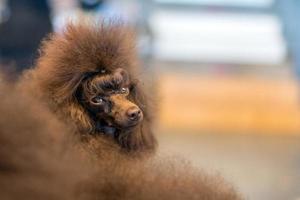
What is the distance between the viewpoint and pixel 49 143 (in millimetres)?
673

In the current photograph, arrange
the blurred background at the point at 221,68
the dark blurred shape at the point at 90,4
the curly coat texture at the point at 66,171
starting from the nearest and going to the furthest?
the curly coat texture at the point at 66,171
the dark blurred shape at the point at 90,4
the blurred background at the point at 221,68

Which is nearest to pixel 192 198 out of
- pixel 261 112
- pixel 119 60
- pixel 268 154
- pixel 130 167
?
pixel 130 167

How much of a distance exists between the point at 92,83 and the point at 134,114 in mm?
69

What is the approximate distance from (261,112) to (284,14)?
2.14 feet

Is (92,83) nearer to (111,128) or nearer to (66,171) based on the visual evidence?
(111,128)

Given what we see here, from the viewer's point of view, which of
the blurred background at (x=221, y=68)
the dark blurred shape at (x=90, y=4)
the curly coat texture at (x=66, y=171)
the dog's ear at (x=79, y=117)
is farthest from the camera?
the blurred background at (x=221, y=68)

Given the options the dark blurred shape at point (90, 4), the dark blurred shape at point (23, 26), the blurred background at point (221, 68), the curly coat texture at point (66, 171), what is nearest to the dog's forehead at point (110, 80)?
the curly coat texture at point (66, 171)

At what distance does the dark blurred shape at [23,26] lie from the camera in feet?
6.67

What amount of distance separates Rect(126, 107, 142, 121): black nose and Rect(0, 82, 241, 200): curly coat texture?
0.13m

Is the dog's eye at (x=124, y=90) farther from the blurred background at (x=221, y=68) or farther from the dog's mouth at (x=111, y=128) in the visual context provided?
the blurred background at (x=221, y=68)

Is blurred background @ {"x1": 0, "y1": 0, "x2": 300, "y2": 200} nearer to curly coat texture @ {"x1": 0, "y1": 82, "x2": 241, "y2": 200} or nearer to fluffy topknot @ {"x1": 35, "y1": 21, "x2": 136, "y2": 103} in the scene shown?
fluffy topknot @ {"x1": 35, "y1": 21, "x2": 136, "y2": 103}

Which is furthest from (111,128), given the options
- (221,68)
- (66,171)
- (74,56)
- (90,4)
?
(221,68)

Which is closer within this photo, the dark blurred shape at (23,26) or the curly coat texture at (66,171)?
the curly coat texture at (66,171)

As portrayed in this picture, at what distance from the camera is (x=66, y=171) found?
26.4 inches
